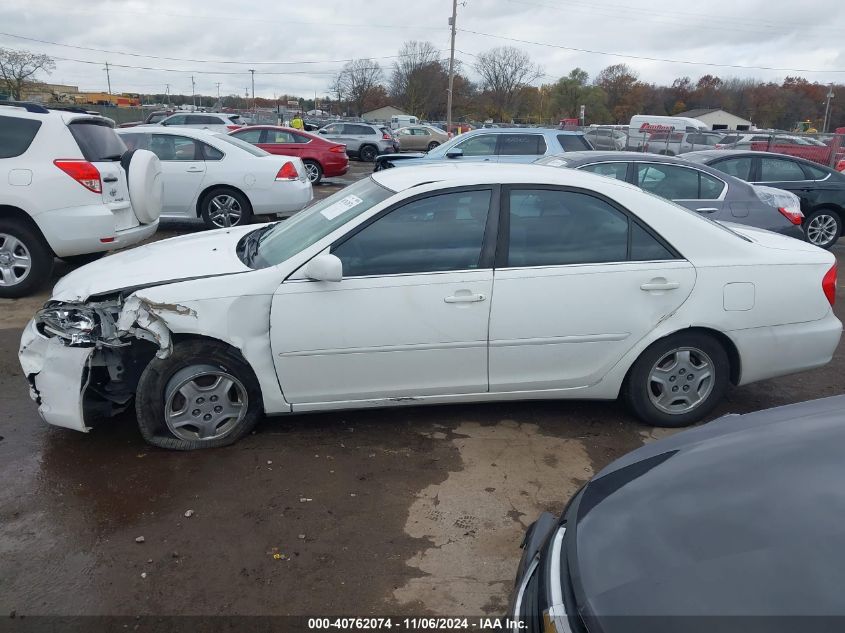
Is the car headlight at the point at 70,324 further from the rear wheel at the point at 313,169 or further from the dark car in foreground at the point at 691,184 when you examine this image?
the rear wheel at the point at 313,169

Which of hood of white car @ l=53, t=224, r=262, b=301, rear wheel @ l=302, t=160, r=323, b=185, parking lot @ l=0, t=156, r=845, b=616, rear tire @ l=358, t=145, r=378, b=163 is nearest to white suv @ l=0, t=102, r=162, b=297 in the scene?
parking lot @ l=0, t=156, r=845, b=616

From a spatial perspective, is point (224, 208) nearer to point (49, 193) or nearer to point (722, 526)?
point (49, 193)

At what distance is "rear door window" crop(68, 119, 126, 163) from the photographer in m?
6.64

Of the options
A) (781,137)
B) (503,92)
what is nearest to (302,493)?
(781,137)

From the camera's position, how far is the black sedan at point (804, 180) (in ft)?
35.0

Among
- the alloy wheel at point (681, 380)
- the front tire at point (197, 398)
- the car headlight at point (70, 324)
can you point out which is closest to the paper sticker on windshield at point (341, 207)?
the front tire at point (197, 398)

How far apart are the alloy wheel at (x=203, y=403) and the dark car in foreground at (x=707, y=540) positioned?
2089mm

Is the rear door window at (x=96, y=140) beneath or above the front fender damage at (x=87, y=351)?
above

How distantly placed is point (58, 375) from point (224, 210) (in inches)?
269

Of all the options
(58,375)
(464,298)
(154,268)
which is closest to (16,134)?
(154,268)

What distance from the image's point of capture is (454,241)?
385cm

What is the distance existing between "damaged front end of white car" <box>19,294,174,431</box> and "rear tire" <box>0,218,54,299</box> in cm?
323

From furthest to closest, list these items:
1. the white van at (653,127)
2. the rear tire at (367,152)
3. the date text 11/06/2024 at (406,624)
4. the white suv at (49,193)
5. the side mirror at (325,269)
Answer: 1. the rear tire at (367,152)
2. the white van at (653,127)
3. the white suv at (49,193)
4. the side mirror at (325,269)
5. the date text 11/06/2024 at (406,624)

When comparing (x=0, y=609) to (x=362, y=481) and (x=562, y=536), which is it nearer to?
(x=362, y=481)
